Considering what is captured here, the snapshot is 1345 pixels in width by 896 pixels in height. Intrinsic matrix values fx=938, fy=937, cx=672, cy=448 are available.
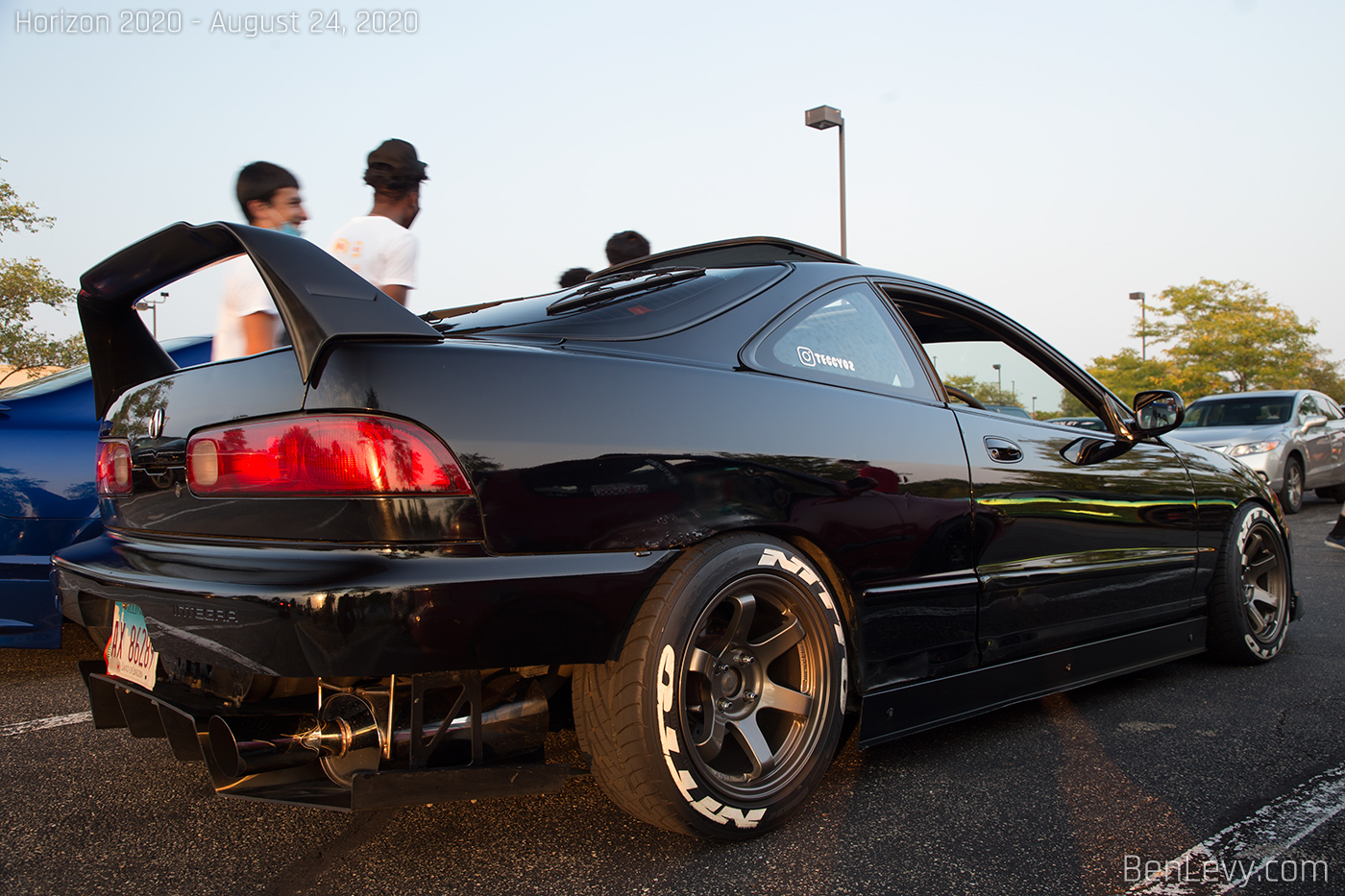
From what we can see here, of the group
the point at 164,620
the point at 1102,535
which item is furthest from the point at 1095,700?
the point at 164,620

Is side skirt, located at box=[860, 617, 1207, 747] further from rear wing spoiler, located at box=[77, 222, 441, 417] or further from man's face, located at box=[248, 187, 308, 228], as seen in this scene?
man's face, located at box=[248, 187, 308, 228]

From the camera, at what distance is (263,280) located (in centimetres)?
191

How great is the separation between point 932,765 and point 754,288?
136cm

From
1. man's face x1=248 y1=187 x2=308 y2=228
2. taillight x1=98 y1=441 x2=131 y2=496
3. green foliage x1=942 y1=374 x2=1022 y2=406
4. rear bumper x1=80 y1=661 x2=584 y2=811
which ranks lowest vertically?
rear bumper x1=80 y1=661 x2=584 y2=811

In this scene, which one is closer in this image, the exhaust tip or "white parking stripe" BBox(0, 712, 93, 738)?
the exhaust tip

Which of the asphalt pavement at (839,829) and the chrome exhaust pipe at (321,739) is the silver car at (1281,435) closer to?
the asphalt pavement at (839,829)

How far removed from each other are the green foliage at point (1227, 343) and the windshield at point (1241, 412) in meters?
31.0

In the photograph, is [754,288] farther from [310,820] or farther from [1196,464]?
[1196,464]

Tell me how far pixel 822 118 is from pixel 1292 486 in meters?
8.33

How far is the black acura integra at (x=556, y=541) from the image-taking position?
5.53 ft

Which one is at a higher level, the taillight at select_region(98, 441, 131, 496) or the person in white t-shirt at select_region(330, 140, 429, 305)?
the person in white t-shirt at select_region(330, 140, 429, 305)

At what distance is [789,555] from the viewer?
2.10 meters

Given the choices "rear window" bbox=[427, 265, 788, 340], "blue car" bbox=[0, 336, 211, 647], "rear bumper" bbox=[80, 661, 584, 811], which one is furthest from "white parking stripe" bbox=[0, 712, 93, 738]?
"rear window" bbox=[427, 265, 788, 340]

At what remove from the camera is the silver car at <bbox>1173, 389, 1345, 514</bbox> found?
10.4 m
